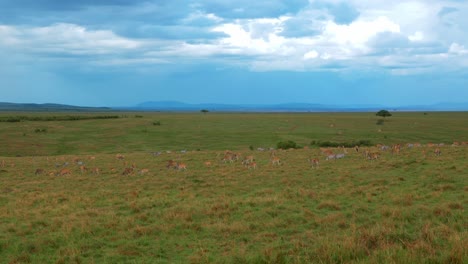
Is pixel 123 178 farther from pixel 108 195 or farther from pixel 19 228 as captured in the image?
pixel 19 228

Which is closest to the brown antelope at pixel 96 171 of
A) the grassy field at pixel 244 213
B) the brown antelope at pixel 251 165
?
the grassy field at pixel 244 213

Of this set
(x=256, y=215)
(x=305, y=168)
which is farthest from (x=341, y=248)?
(x=305, y=168)

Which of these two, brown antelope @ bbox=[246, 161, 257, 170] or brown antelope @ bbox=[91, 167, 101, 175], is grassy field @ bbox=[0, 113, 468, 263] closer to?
brown antelope @ bbox=[91, 167, 101, 175]

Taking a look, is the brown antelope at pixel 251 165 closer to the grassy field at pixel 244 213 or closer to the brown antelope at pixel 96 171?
the grassy field at pixel 244 213

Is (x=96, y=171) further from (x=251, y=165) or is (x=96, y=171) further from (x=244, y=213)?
(x=244, y=213)

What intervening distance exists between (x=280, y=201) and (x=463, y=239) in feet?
20.2

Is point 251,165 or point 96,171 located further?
point 251,165

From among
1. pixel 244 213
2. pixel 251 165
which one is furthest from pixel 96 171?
pixel 244 213

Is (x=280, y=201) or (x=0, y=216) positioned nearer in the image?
(x=0, y=216)

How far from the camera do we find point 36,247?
9375 mm

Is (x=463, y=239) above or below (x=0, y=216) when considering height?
above

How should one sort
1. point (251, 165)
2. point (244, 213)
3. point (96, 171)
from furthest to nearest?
point (251, 165)
point (96, 171)
point (244, 213)

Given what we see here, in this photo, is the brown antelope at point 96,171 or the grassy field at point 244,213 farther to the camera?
the brown antelope at point 96,171

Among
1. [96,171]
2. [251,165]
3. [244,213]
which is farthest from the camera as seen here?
[251,165]
